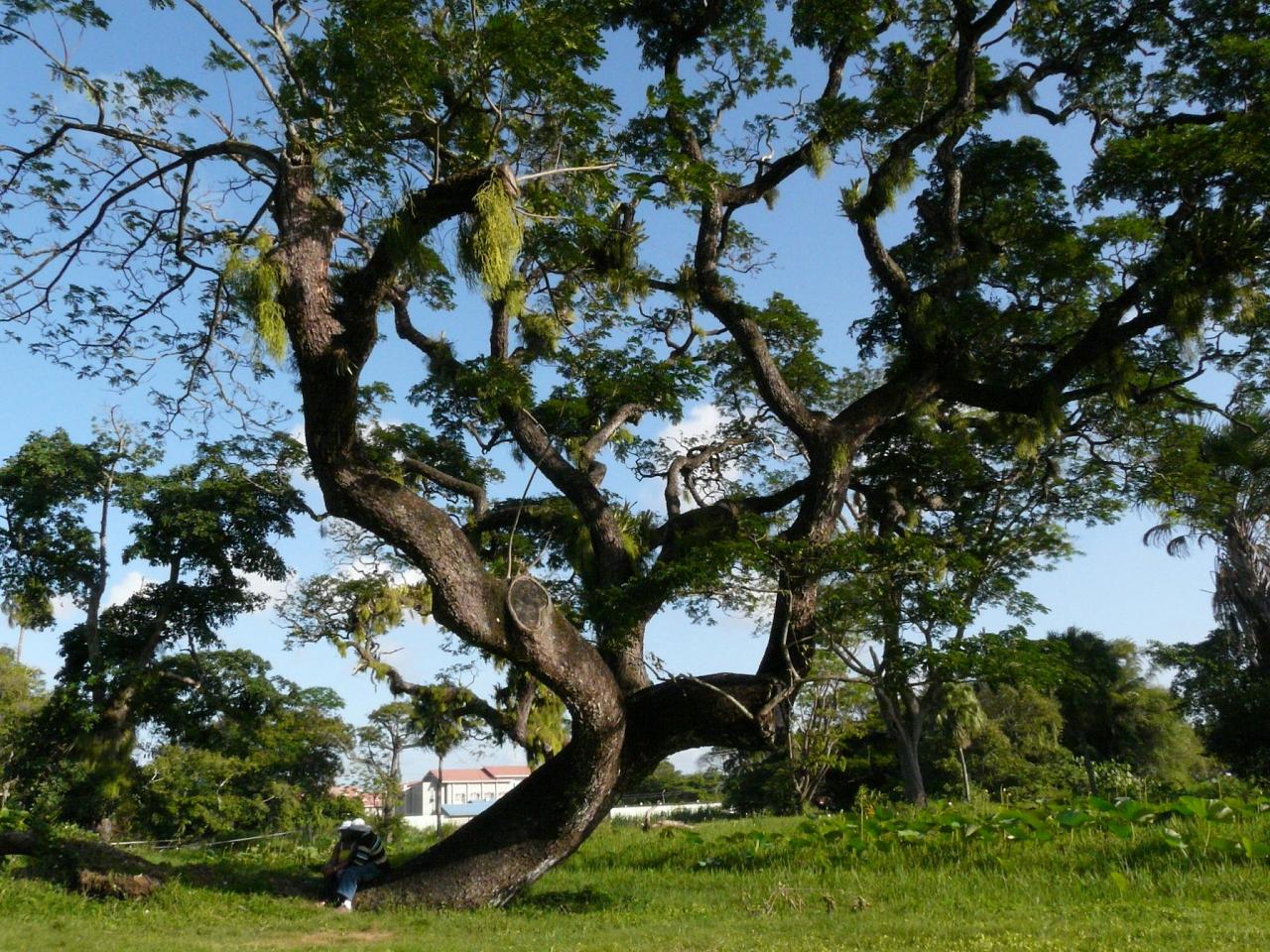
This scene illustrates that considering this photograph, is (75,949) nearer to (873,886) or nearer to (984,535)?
(873,886)

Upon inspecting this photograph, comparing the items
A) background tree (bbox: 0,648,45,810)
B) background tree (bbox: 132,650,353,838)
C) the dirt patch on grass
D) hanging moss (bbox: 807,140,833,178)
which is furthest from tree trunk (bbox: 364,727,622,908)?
background tree (bbox: 0,648,45,810)

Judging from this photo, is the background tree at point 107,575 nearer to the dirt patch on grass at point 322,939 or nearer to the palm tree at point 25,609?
the palm tree at point 25,609

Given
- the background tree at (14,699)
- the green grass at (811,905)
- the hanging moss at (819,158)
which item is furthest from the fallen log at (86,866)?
the background tree at (14,699)

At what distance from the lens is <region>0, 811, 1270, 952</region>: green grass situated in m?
4.87

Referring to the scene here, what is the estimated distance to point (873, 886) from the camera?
264 inches

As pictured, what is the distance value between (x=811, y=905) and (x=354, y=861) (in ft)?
11.8

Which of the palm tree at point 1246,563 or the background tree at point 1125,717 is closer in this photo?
the palm tree at point 1246,563

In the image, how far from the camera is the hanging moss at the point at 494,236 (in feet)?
17.7

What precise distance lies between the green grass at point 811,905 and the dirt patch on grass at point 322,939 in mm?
13

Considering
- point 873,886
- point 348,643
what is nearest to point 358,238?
point 873,886

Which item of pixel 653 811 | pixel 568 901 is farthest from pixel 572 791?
pixel 653 811

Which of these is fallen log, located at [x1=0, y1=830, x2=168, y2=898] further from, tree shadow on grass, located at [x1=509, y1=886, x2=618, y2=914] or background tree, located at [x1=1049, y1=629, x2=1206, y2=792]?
background tree, located at [x1=1049, y1=629, x2=1206, y2=792]

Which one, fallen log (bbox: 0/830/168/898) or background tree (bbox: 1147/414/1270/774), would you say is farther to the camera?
background tree (bbox: 1147/414/1270/774)

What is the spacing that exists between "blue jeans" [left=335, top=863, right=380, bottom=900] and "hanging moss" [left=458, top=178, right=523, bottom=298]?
4.68m
